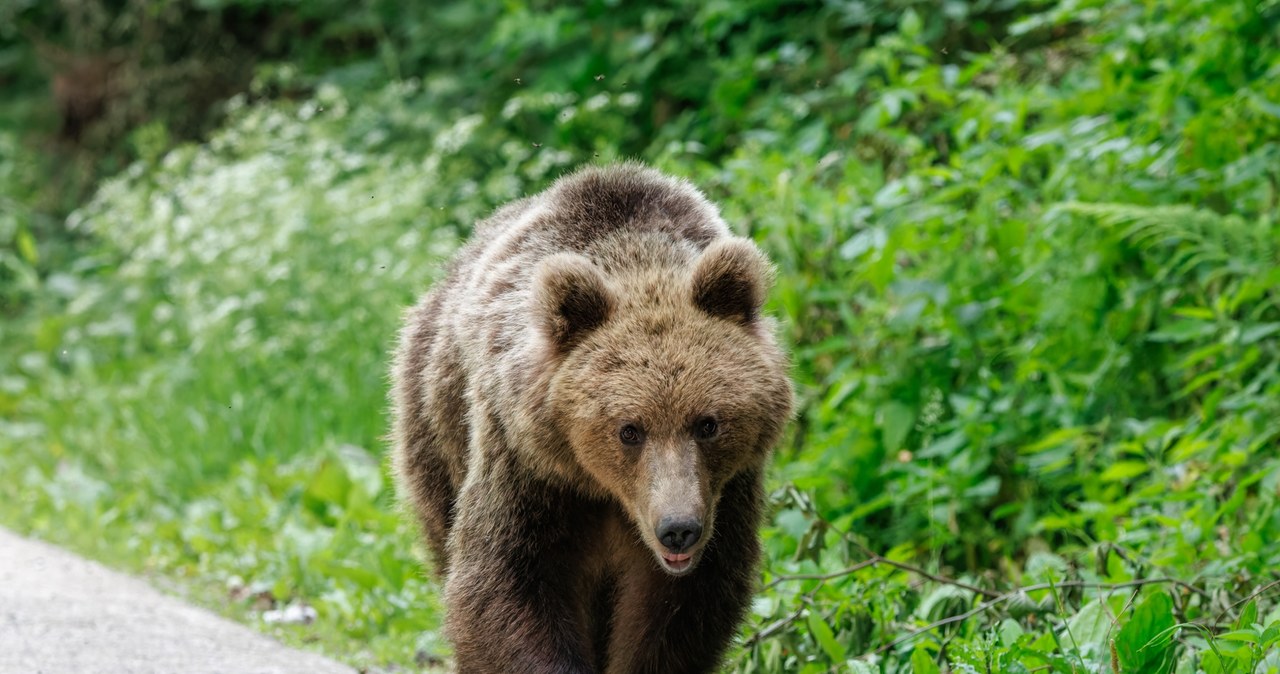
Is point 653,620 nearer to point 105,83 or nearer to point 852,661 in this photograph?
point 852,661

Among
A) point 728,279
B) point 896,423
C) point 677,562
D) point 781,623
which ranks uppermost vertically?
point 728,279


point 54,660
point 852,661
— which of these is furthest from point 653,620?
point 54,660

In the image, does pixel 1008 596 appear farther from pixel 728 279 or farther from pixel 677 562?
pixel 728 279

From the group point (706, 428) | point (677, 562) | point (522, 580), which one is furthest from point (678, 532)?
point (522, 580)

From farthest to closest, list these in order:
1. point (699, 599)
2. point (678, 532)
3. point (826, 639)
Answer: point (826, 639)
point (699, 599)
point (678, 532)

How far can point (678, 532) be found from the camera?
12.3ft

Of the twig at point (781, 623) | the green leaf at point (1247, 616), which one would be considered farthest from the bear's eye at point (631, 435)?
the green leaf at point (1247, 616)

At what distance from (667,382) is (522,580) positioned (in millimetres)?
785

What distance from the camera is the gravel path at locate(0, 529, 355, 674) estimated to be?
5.15m

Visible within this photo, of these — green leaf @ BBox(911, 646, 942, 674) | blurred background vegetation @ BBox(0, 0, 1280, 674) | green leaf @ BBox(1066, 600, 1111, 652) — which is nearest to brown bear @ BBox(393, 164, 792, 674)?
green leaf @ BBox(911, 646, 942, 674)

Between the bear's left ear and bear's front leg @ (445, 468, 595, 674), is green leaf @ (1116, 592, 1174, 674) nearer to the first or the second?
the bear's left ear

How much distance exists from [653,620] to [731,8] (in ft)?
19.7

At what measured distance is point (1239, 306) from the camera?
20.9 feet

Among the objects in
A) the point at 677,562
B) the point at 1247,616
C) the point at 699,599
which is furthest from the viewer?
the point at 699,599
